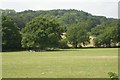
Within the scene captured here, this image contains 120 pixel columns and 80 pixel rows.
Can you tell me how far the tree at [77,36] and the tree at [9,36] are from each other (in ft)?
72.0

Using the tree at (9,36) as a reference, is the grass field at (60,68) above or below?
below

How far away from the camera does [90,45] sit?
103500 millimetres

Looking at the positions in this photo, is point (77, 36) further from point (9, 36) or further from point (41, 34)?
point (9, 36)

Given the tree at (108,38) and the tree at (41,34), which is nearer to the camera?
the tree at (41,34)

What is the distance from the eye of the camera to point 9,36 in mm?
75375

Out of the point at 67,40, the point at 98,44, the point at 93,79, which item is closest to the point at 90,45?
the point at 98,44

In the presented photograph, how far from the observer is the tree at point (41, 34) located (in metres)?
74.4

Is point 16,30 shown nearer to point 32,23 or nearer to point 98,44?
point 32,23

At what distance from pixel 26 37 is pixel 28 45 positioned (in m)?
2.76

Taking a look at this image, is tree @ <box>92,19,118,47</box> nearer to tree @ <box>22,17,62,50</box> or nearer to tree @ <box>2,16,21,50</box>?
tree @ <box>22,17,62,50</box>

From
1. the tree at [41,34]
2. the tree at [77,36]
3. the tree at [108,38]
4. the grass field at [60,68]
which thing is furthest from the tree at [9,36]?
the grass field at [60,68]

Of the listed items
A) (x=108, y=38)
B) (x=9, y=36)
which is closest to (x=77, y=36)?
(x=108, y=38)

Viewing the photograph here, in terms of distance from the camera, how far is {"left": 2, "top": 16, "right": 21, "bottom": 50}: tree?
74375 millimetres

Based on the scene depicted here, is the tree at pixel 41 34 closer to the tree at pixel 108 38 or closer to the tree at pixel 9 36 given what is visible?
the tree at pixel 9 36
